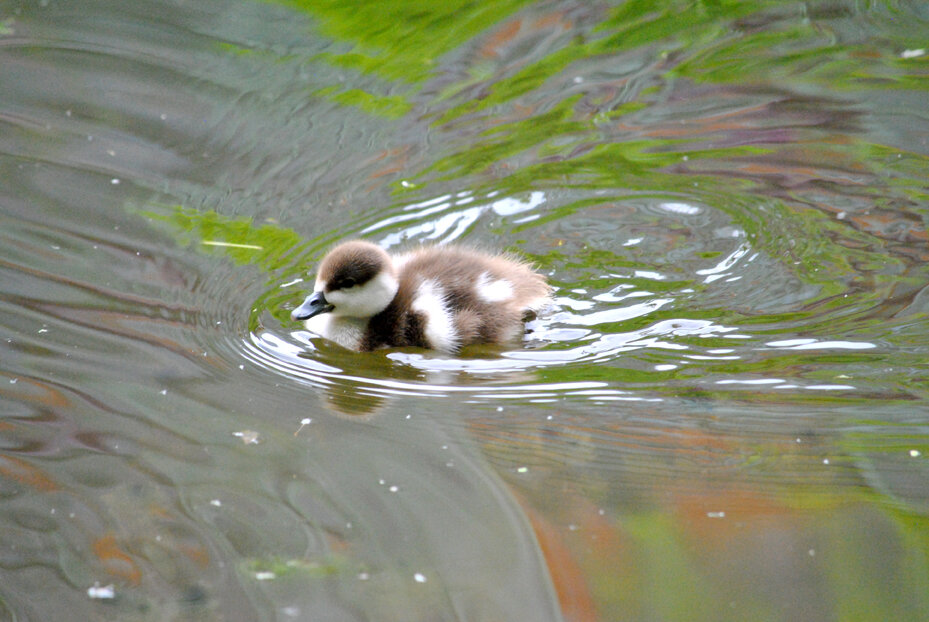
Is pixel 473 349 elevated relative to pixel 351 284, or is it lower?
lower

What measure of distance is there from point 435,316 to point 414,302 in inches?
4.1

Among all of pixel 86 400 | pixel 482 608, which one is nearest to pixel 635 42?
pixel 86 400

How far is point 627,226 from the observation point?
4211 millimetres

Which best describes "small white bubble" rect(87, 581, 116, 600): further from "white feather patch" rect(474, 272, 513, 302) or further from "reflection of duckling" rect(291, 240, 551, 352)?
"white feather patch" rect(474, 272, 513, 302)

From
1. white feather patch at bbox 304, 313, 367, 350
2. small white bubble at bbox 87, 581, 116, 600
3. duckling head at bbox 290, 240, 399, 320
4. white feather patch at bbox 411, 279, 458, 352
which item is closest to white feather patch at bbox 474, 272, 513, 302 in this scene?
white feather patch at bbox 411, 279, 458, 352

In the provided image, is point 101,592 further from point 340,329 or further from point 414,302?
point 414,302

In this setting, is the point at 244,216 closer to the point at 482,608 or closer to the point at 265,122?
the point at 265,122

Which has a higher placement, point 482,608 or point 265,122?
point 265,122

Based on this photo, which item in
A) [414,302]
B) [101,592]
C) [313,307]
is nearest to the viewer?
[101,592]

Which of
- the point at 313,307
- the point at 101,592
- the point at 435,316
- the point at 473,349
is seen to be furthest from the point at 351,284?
the point at 101,592

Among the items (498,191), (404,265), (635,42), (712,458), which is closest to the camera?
(712,458)

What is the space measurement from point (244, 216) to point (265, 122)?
0.81 m

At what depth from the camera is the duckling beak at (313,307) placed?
3516 mm

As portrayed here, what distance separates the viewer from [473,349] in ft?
11.7
